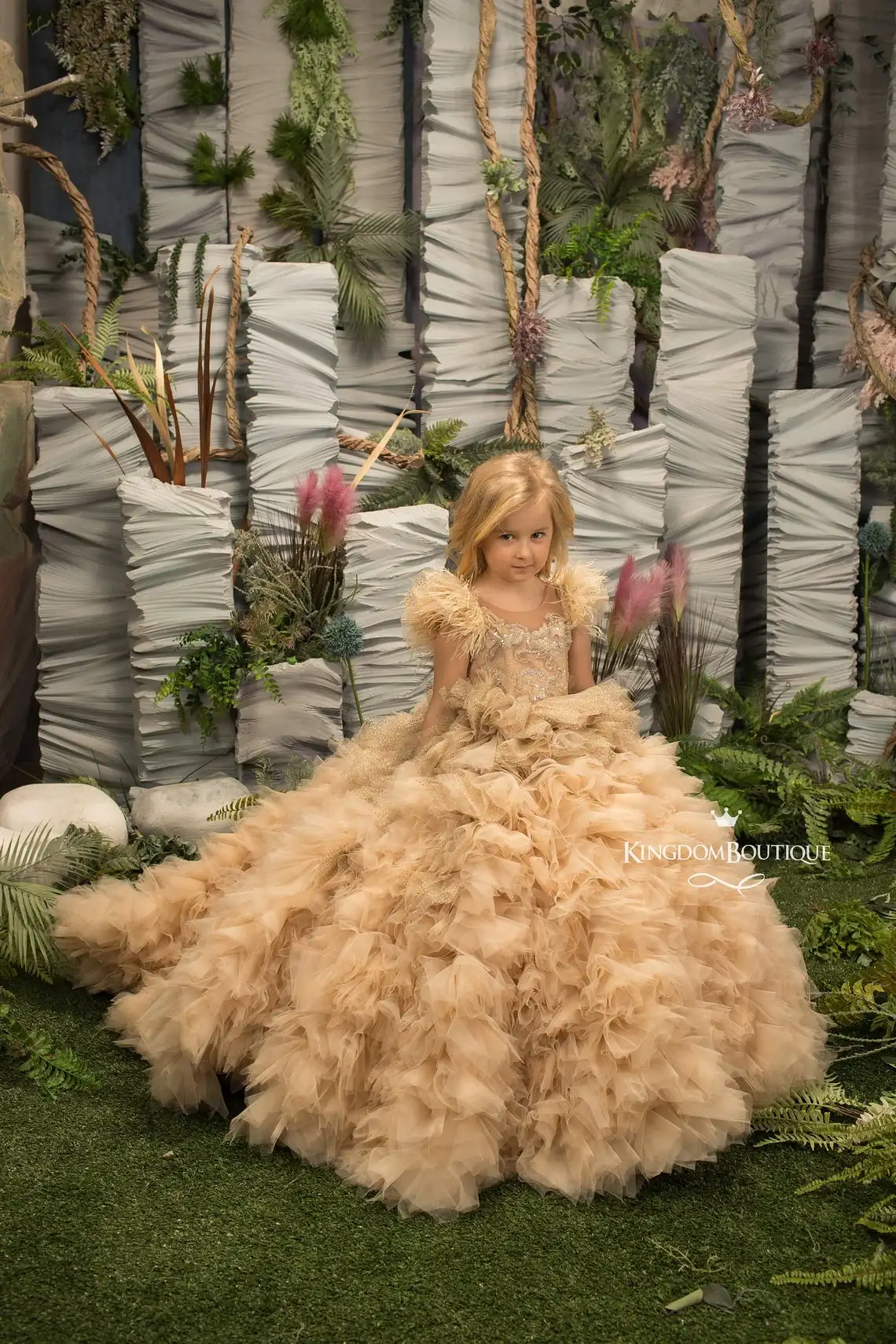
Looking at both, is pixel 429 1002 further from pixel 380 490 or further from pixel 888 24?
pixel 888 24

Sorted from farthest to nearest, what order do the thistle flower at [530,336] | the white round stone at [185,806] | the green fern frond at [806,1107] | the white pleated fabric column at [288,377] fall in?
1. the thistle flower at [530,336]
2. the white pleated fabric column at [288,377]
3. the white round stone at [185,806]
4. the green fern frond at [806,1107]

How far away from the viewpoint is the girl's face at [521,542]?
8.64 feet

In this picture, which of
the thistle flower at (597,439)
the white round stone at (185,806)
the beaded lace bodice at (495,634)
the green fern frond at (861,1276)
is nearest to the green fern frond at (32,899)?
the white round stone at (185,806)

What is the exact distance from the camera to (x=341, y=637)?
4.04 meters

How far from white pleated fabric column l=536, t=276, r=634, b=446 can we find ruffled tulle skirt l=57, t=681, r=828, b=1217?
7.51 ft

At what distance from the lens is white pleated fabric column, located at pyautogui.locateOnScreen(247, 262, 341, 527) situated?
4.31m

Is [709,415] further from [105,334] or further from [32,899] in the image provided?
[32,899]

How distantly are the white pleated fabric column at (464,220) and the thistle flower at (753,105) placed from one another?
880 mm

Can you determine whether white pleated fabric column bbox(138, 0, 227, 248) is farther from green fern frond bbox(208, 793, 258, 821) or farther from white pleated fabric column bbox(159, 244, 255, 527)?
green fern frond bbox(208, 793, 258, 821)

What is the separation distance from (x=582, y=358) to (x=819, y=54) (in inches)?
65.7

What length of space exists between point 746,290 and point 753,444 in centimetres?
80

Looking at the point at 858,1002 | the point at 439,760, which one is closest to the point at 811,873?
the point at 858,1002

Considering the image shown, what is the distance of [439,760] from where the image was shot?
2561 mm

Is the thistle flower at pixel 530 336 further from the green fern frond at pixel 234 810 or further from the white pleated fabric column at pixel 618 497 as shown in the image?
the green fern frond at pixel 234 810
